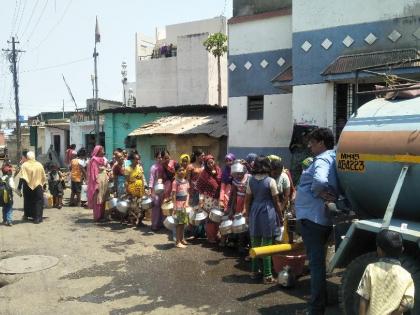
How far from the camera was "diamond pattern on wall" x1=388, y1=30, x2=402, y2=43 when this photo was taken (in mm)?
9703

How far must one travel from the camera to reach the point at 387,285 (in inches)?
119

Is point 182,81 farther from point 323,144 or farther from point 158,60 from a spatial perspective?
point 323,144

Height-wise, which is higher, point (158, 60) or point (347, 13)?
point (158, 60)

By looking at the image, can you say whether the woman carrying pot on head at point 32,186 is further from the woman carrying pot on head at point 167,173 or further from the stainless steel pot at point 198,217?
the stainless steel pot at point 198,217

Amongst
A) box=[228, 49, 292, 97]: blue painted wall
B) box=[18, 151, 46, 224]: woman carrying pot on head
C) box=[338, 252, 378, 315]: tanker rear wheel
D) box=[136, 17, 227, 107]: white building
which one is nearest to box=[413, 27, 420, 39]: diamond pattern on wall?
box=[228, 49, 292, 97]: blue painted wall

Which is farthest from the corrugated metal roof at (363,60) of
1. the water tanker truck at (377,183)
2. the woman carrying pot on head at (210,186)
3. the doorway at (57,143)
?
the doorway at (57,143)

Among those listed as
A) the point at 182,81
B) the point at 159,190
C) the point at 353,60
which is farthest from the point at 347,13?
the point at 182,81

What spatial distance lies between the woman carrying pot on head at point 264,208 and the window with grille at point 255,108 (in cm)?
756

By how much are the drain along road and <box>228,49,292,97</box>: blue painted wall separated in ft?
18.8

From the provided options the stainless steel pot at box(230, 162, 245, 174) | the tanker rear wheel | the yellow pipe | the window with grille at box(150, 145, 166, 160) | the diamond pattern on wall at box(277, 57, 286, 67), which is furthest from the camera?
the window with grille at box(150, 145, 166, 160)

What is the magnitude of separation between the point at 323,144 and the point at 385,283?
1853 mm

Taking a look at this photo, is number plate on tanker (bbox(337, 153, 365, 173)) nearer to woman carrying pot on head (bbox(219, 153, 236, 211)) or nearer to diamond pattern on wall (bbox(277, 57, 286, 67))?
woman carrying pot on head (bbox(219, 153, 236, 211))

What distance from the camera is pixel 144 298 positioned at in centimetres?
557

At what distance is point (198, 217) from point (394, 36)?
18.9 ft
